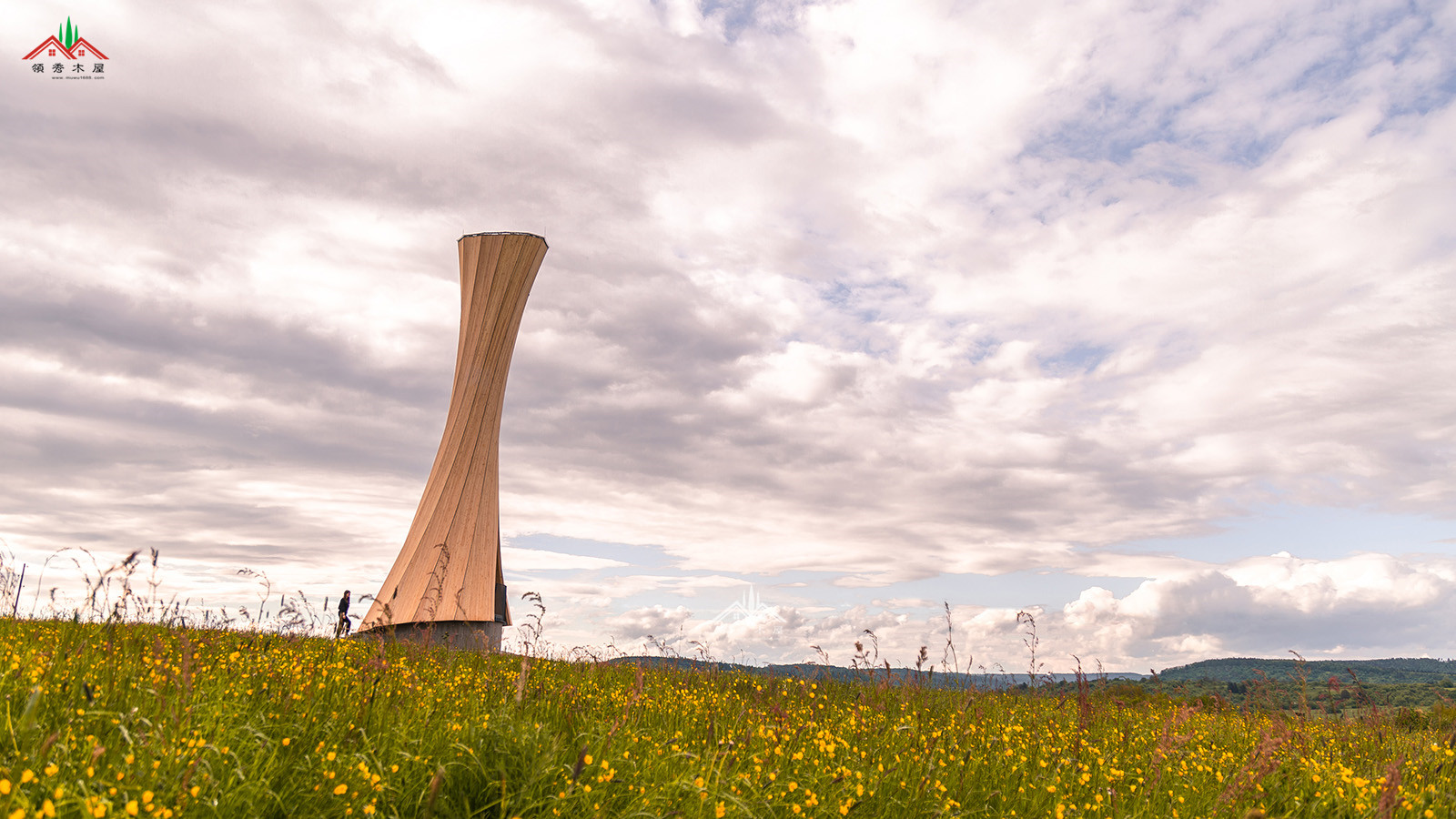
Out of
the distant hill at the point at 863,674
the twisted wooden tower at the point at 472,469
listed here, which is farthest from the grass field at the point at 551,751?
the twisted wooden tower at the point at 472,469

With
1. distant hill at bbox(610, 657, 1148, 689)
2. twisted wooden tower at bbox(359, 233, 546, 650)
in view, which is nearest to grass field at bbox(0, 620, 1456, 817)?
distant hill at bbox(610, 657, 1148, 689)

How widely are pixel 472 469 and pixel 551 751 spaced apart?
49.7ft

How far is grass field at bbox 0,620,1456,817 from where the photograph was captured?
324 cm

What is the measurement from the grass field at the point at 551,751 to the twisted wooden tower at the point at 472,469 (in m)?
10.1

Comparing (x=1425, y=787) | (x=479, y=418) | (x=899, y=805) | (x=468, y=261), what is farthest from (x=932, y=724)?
(x=468, y=261)

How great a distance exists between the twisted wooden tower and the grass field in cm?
1008

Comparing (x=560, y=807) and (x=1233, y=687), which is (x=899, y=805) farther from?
(x=1233, y=687)

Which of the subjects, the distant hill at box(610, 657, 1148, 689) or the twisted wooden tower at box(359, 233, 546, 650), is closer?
the distant hill at box(610, 657, 1148, 689)

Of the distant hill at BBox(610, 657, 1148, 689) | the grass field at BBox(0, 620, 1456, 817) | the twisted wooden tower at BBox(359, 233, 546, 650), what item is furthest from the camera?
the twisted wooden tower at BBox(359, 233, 546, 650)

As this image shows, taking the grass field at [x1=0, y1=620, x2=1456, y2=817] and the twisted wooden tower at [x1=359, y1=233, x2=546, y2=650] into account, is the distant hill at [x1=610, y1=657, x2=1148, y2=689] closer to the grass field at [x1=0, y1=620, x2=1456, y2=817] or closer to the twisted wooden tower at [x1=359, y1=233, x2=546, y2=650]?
the grass field at [x1=0, y1=620, x2=1456, y2=817]

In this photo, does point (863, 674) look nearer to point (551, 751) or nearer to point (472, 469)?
point (551, 751)

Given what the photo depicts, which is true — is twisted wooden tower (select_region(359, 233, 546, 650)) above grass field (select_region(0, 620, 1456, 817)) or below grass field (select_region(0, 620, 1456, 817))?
above

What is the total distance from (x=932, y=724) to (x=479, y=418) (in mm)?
13609

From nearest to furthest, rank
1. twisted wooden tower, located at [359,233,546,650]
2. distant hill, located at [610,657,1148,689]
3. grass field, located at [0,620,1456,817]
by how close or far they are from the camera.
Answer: grass field, located at [0,620,1456,817]
distant hill, located at [610,657,1148,689]
twisted wooden tower, located at [359,233,546,650]
